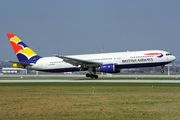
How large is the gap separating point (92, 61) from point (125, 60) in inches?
282

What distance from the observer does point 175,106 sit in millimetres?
15992

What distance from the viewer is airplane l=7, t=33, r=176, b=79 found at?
A: 45.6 meters

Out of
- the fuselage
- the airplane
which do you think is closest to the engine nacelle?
the airplane

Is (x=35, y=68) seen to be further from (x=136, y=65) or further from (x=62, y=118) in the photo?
(x=62, y=118)

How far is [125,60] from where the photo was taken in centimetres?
4650

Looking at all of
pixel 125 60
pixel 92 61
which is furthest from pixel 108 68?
pixel 92 61

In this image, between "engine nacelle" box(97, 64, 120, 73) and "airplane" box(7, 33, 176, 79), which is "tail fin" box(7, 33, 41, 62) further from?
"engine nacelle" box(97, 64, 120, 73)

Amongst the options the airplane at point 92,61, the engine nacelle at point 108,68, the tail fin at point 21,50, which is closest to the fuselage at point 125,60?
the airplane at point 92,61

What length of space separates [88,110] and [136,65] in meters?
33.0

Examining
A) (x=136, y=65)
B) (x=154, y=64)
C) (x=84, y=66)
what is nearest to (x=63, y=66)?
(x=84, y=66)

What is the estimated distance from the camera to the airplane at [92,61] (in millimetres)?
45625

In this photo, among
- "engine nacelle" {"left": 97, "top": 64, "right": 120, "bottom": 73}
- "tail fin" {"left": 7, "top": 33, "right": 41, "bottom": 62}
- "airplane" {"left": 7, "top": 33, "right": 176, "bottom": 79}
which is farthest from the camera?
"tail fin" {"left": 7, "top": 33, "right": 41, "bottom": 62}

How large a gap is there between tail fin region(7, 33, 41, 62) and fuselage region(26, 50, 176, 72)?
3166 millimetres

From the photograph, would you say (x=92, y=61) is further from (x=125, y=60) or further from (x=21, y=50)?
(x=21, y=50)
